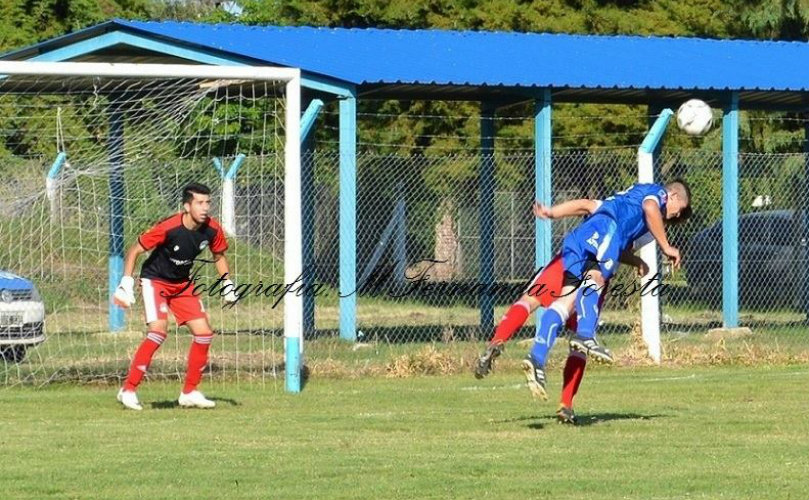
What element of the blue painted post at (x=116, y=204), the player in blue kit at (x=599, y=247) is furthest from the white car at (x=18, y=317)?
the player in blue kit at (x=599, y=247)

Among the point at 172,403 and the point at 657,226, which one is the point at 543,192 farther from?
the point at 657,226

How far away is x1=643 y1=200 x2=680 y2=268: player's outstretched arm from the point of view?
11.5m

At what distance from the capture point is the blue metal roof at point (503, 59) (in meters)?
19.9

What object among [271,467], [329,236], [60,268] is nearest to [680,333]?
[329,236]

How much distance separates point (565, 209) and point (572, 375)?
4.33 feet

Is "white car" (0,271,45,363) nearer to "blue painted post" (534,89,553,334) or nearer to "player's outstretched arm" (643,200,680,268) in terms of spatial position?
"blue painted post" (534,89,553,334)

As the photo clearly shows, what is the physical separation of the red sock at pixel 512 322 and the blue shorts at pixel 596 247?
463 mm

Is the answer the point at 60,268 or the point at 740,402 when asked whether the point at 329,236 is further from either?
the point at 740,402

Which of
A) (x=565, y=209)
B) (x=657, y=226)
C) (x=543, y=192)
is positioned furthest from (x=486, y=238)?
(x=565, y=209)

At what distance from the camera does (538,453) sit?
33.4ft

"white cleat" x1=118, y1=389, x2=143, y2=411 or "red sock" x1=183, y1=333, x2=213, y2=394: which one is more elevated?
"red sock" x1=183, y1=333, x2=213, y2=394

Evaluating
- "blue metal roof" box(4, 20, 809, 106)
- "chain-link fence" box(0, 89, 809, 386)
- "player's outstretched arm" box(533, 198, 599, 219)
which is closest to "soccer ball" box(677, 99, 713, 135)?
"chain-link fence" box(0, 89, 809, 386)

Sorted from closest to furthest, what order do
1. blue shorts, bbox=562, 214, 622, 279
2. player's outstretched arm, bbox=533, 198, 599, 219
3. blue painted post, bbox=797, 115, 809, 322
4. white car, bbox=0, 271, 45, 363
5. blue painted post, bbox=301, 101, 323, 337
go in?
player's outstretched arm, bbox=533, 198, 599, 219 → blue shorts, bbox=562, 214, 622, 279 → white car, bbox=0, 271, 45, 363 → blue painted post, bbox=301, 101, 323, 337 → blue painted post, bbox=797, 115, 809, 322

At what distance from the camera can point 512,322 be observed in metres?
11.5
